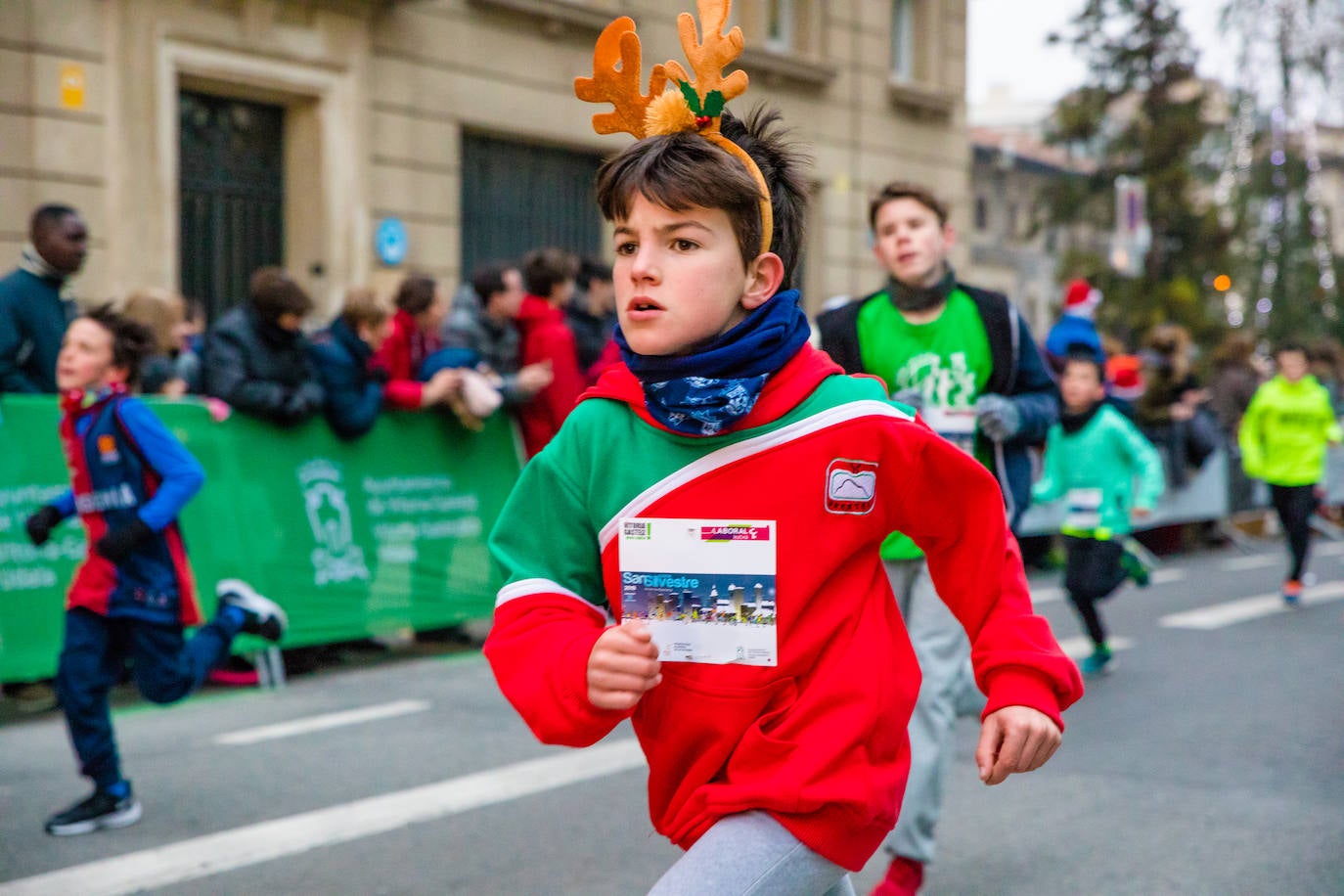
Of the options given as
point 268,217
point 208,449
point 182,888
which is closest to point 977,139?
point 268,217

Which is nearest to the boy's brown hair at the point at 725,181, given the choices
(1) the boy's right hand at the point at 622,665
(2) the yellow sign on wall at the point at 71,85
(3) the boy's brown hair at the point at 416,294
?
(1) the boy's right hand at the point at 622,665

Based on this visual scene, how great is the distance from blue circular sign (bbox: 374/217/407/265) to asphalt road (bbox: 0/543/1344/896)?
6.58 metres

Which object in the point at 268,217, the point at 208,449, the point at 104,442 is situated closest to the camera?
the point at 104,442

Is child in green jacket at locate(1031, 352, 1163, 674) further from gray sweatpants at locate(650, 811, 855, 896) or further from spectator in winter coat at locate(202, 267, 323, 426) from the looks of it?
gray sweatpants at locate(650, 811, 855, 896)

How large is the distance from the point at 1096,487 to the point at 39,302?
18.0 feet

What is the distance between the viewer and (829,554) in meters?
2.52

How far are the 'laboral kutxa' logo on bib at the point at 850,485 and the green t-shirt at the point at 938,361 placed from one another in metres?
2.14

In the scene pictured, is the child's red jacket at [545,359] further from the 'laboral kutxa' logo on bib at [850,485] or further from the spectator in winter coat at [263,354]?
the 'laboral kutxa' logo on bib at [850,485]

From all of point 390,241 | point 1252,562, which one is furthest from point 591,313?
point 1252,562

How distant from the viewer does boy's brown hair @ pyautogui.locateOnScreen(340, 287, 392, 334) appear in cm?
873

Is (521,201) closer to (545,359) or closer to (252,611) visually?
(545,359)

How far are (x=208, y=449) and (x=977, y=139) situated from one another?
4625cm

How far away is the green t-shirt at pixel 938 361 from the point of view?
4.68 meters

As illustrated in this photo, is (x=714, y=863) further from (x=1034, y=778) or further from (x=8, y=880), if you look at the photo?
(x=1034, y=778)
